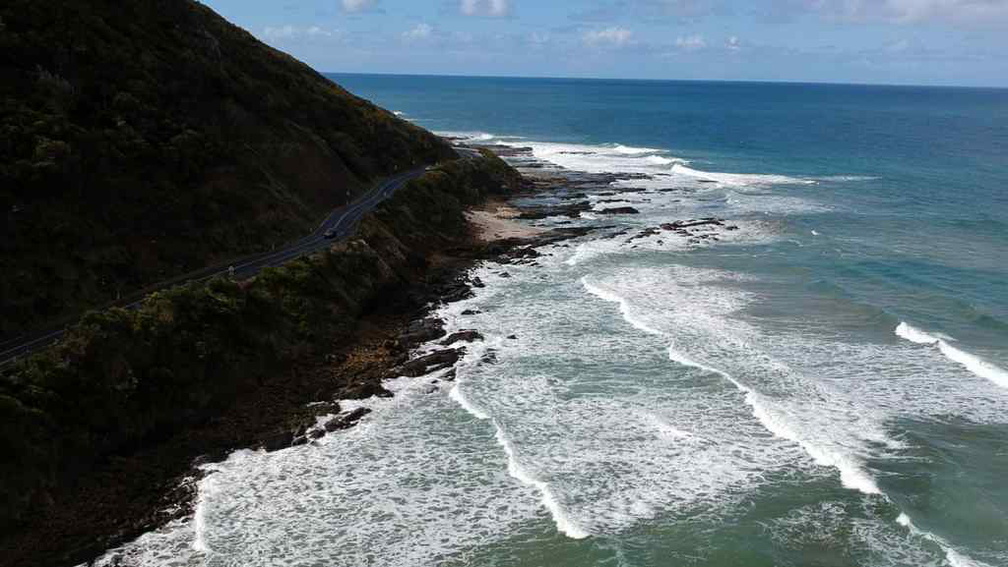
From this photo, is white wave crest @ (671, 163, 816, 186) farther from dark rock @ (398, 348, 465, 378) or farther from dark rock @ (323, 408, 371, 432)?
dark rock @ (323, 408, 371, 432)

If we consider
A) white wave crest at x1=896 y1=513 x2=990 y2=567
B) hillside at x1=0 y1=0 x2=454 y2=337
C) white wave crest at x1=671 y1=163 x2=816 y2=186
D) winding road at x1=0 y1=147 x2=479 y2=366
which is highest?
hillside at x1=0 y1=0 x2=454 y2=337

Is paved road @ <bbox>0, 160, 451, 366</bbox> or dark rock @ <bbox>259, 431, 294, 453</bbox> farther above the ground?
paved road @ <bbox>0, 160, 451, 366</bbox>

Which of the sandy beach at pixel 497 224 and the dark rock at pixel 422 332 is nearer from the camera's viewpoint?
the dark rock at pixel 422 332

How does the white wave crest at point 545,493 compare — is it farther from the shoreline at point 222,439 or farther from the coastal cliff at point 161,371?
the coastal cliff at point 161,371

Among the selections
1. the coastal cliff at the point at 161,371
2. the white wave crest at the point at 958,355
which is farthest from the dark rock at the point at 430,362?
the white wave crest at the point at 958,355

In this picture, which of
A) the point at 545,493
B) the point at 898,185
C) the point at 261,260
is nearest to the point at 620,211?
the point at 898,185

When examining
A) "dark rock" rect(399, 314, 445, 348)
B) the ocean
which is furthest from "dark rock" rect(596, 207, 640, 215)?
"dark rock" rect(399, 314, 445, 348)

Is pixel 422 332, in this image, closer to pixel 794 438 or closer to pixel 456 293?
pixel 456 293
